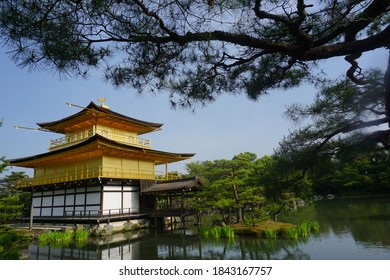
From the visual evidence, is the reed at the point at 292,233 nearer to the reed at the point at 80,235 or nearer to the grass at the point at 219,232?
the grass at the point at 219,232

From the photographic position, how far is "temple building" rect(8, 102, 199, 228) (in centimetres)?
1163

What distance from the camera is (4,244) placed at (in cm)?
407

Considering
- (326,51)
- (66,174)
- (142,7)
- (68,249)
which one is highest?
(66,174)

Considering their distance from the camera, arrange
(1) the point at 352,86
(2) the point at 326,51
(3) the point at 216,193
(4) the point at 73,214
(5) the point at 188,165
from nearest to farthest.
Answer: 1. (2) the point at 326,51
2. (1) the point at 352,86
3. (3) the point at 216,193
4. (4) the point at 73,214
5. (5) the point at 188,165

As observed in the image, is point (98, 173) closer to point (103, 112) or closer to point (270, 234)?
point (103, 112)

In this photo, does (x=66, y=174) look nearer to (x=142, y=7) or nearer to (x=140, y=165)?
(x=140, y=165)

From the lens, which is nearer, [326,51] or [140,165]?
[326,51]

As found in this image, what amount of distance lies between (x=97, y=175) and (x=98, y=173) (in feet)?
0.35

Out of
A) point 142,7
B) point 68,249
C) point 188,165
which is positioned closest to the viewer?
point 142,7

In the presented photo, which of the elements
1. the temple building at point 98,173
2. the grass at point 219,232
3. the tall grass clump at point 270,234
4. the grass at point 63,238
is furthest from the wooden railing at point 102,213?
the tall grass clump at point 270,234

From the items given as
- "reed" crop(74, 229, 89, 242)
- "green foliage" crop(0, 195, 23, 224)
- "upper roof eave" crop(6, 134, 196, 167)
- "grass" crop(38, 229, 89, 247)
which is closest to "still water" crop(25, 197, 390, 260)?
"grass" crop(38, 229, 89, 247)

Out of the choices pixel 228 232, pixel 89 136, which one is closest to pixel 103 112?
pixel 89 136

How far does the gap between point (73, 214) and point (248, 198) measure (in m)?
7.60
